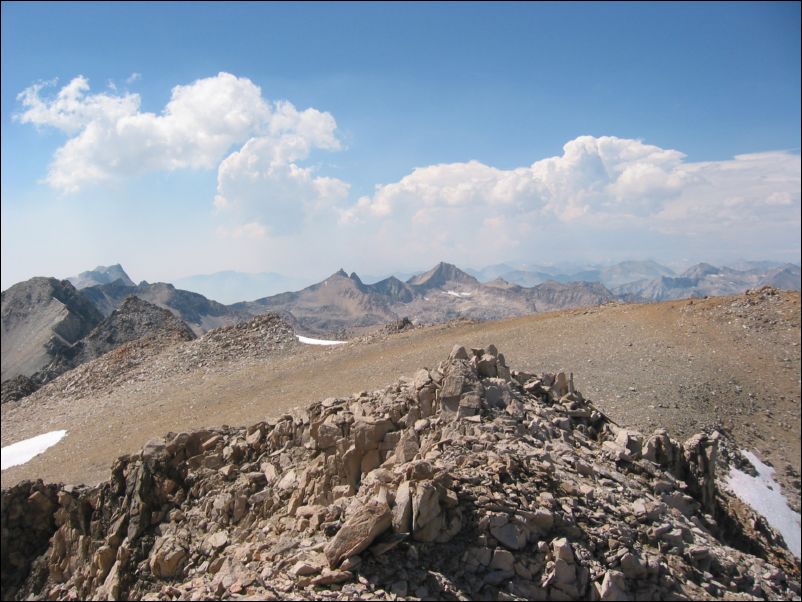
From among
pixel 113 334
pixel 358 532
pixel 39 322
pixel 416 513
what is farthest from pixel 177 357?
pixel 39 322

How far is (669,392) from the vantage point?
1019 inches

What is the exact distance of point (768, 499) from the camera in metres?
20.3

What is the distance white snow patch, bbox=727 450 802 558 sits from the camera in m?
18.7

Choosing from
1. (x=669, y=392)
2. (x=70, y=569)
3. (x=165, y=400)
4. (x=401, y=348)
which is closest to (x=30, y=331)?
(x=165, y=400)

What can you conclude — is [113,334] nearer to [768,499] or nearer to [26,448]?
[26,448]

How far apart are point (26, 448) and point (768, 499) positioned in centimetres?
3831

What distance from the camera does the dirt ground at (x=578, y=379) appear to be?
2448cm

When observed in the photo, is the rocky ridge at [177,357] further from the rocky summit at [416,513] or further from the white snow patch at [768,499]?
the white snow patch at [768,499]

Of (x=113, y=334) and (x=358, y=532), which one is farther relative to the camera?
(x=113, y=334)

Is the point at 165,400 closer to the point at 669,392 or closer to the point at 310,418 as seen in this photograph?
the point at 310,418

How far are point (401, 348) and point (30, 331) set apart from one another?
7236 cm

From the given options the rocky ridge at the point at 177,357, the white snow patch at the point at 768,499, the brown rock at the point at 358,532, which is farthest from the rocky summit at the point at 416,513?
the rocky ridge at the point at 177,357

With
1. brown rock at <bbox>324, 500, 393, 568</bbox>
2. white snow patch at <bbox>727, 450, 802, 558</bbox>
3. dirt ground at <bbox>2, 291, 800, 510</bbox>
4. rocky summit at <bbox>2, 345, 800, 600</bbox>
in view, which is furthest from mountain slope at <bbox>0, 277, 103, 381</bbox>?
white snow patch at <bbox>727, 450, 802, 558</bbox>

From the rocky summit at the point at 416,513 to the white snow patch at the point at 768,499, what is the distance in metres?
3.42
